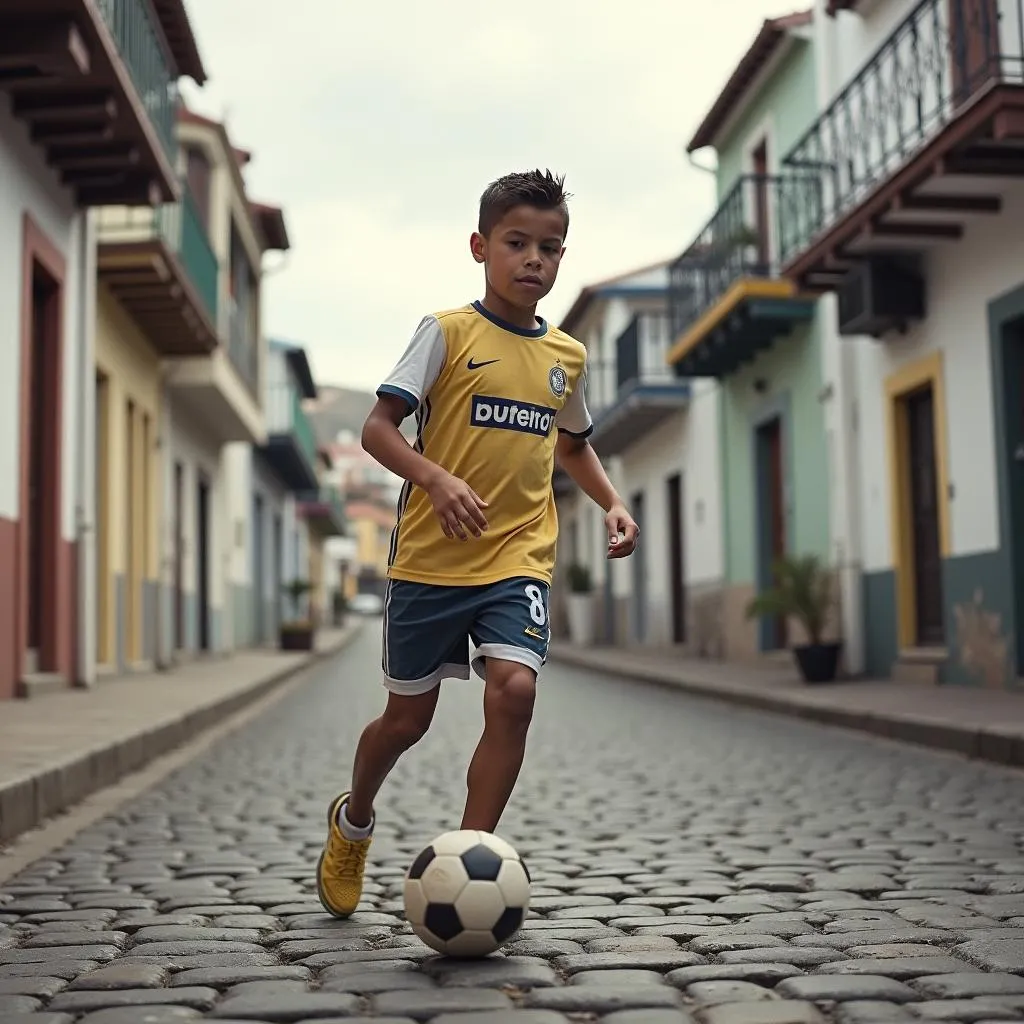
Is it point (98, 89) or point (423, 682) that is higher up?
point (98, 89)

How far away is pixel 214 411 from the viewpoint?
2200cm

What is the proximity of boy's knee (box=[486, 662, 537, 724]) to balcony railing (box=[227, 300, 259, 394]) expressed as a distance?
18.2 metres

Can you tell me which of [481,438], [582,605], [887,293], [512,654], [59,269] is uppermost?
[59,269]

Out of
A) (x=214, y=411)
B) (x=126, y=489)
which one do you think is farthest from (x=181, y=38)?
(x=214, y=411)

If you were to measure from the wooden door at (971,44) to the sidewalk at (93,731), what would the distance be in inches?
273

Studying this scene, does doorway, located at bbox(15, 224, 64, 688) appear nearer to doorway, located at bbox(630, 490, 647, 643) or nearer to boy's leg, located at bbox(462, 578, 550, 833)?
boy's leg, located at bbox(462, 578, 550, 833)

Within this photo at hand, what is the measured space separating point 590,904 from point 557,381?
1.43 meters

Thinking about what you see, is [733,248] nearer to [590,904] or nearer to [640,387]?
[640,387]

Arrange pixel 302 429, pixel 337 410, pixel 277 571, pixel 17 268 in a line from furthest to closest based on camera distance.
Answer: pixel 337 410, pixel 277 571, pixel 302 429, pixel 17 268

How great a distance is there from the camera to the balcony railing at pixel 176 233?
50.9ft

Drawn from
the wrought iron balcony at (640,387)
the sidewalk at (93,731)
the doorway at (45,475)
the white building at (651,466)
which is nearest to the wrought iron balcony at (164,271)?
the doorway at (45,475)

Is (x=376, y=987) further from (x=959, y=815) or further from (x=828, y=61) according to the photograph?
(x=828, y=61)

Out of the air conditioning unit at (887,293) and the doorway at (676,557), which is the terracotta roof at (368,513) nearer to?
the doorway at (676,557)

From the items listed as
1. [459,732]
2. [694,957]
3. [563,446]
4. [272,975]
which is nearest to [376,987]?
[272,975]
